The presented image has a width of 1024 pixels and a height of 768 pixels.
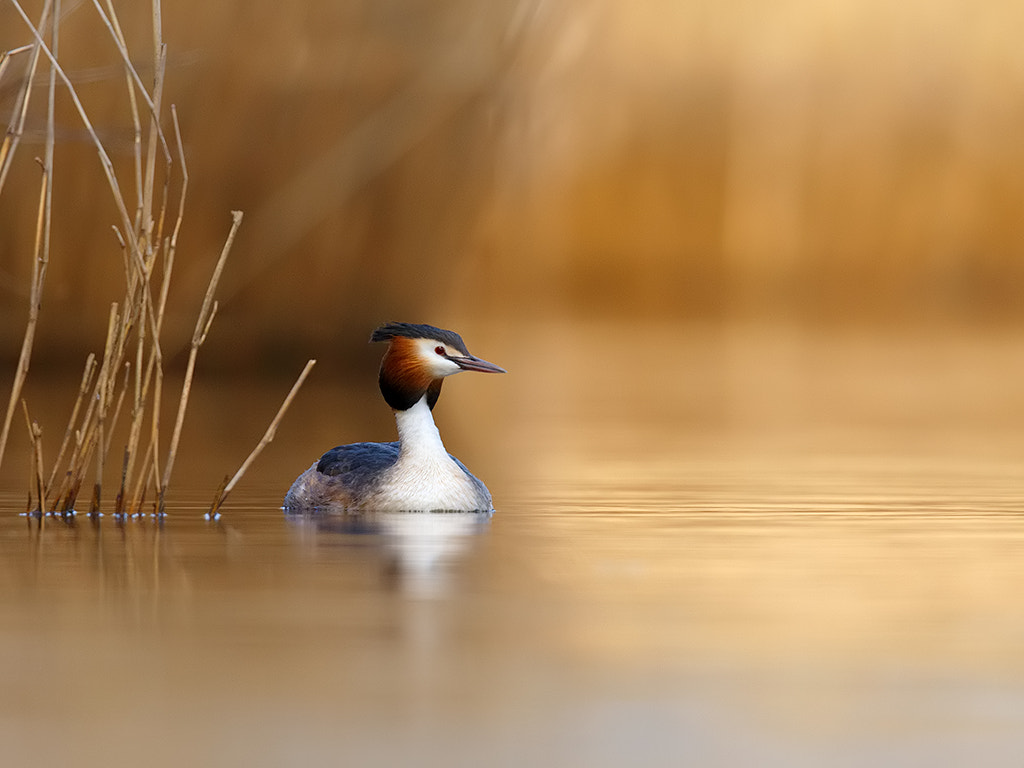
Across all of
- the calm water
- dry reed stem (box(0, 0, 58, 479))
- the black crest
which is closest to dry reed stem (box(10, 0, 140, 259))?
dry reed stem (box(0, 0, 58, 479))

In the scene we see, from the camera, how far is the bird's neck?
536cm

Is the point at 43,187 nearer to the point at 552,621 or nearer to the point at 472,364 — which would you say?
the point at 472,364

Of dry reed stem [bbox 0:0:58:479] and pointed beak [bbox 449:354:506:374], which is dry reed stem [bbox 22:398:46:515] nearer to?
dry reed stem [bbox 0:0:58:479]

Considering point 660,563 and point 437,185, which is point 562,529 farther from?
point 437,185

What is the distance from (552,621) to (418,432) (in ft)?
7.05

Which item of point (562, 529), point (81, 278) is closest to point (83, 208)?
point (81, 278)

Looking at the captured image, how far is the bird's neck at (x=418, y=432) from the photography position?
5363 millimetres

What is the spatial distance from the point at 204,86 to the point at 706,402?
107 inches

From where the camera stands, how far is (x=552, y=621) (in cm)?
332

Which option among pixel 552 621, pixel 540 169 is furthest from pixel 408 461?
pixel 540 169

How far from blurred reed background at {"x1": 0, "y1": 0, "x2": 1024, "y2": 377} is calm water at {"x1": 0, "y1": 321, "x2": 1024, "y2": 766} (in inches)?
46.4

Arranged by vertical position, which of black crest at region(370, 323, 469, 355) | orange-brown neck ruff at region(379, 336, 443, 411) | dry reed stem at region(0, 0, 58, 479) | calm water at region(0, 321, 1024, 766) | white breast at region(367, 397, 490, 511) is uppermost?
dry reed stem at region(0, 0, 58, 479)

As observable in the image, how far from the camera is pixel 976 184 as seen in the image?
1881cm

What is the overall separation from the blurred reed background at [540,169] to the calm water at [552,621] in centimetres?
118
